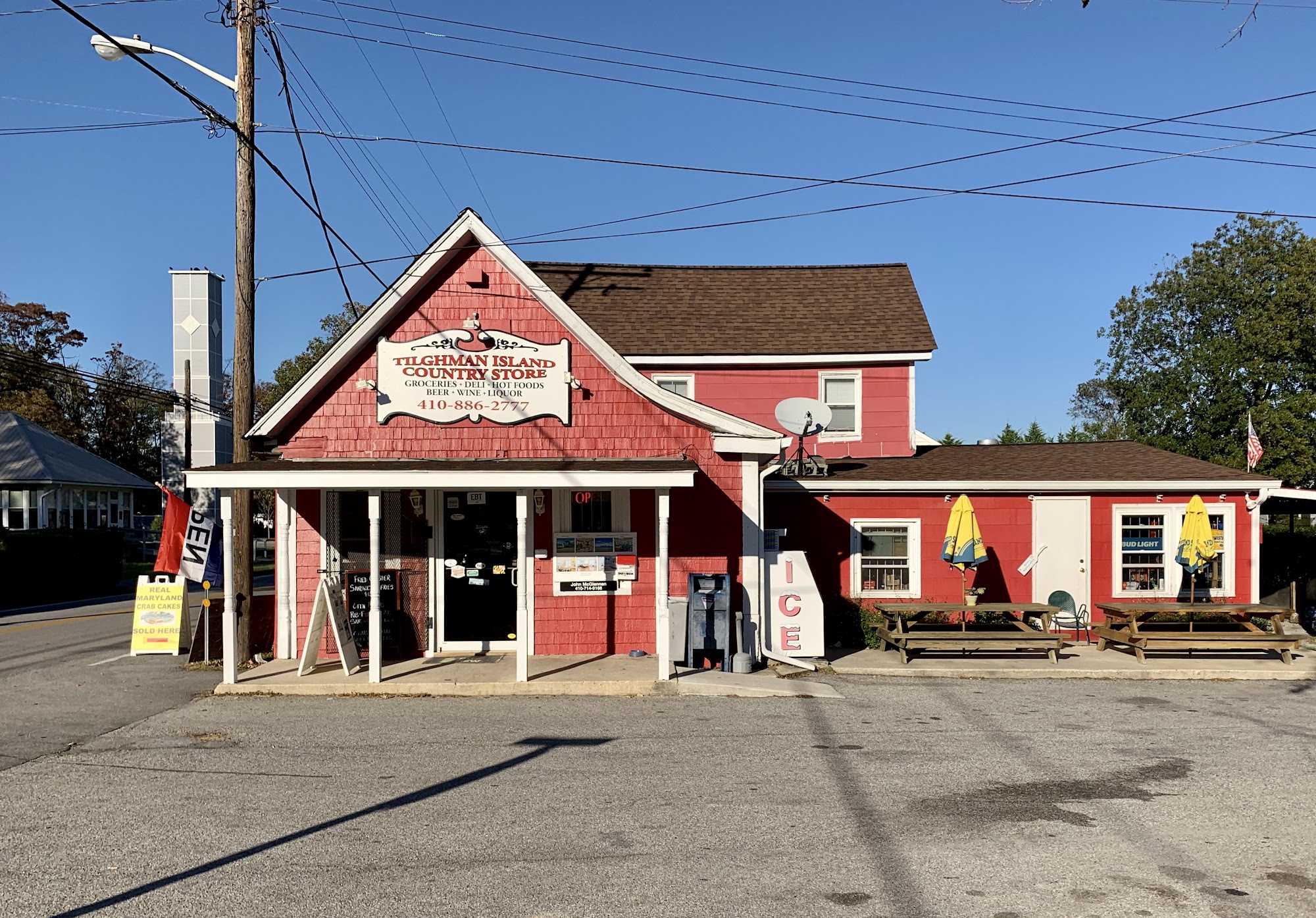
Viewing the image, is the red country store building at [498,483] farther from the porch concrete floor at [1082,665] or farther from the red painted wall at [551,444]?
the porch concrete floor at [1082,665]

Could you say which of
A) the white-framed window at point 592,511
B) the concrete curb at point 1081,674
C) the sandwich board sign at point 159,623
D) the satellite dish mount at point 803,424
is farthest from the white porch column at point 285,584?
the satellite dish mount at point 803,424

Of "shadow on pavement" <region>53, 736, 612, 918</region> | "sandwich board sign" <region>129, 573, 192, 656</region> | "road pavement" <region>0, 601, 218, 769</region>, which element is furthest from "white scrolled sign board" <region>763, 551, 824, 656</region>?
"sandwich board sign" <region>129, 573, 192, 656</region>

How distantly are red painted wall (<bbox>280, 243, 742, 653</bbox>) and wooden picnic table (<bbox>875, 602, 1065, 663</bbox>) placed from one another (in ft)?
9.13

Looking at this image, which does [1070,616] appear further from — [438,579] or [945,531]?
[438,579]

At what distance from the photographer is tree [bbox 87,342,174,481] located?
178 ft

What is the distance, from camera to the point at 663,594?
40.4 ft

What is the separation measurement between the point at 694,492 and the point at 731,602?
5.29 ft

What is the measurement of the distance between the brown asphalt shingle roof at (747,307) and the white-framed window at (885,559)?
366cm

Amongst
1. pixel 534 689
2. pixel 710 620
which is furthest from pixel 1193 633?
pixel 534 689

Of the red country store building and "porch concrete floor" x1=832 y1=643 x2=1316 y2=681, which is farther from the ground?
the red country store building

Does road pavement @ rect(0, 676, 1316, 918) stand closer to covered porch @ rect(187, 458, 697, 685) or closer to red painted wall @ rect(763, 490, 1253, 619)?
covered porch @ rect(187, 458, 697, 685)

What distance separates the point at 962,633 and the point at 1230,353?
32.5m

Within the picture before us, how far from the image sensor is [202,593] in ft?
93.2

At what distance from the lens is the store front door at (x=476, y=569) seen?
13.9m
